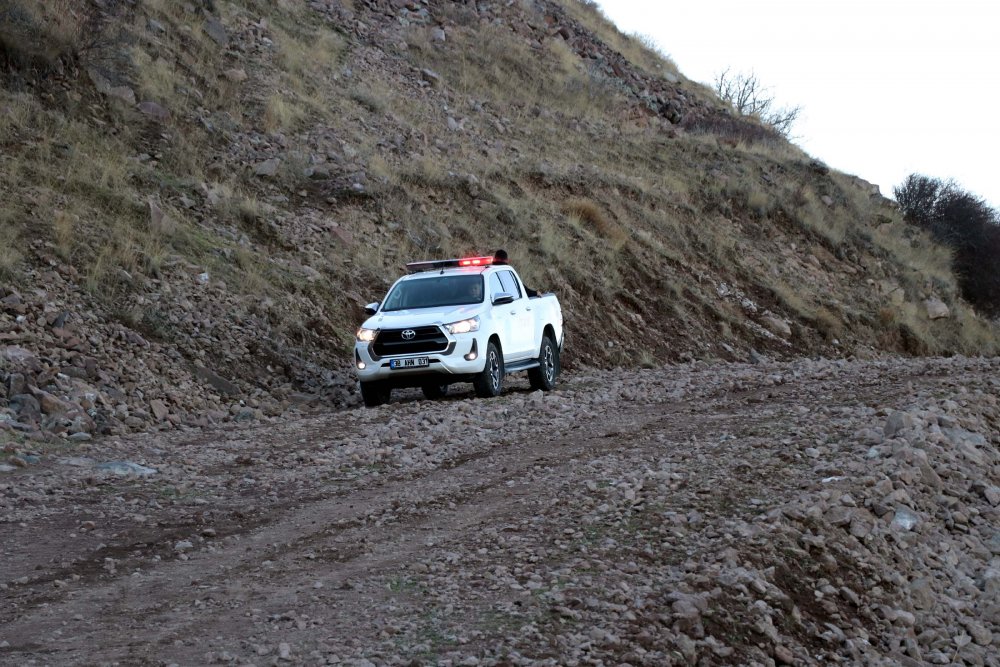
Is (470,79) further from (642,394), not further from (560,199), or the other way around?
(642,394)

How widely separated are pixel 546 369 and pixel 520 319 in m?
1.16

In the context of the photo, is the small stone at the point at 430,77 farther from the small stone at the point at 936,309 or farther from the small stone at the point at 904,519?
the small stone at the point at 904,519

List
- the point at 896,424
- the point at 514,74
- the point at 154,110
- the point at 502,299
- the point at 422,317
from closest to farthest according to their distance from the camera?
the point at 896,424
the point at 422,317
the point at 502,299
the point at 154,110
the point at 514,74

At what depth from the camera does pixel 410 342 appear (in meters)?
15.0

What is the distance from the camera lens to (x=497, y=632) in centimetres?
569

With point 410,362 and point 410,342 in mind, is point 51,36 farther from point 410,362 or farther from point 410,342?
point 410,362

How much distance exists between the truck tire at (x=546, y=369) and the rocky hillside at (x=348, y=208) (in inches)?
119

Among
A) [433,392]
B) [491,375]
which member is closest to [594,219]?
[433,392]

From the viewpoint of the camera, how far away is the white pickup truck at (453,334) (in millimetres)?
14961

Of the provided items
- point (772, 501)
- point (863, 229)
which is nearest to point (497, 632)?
point (772, 501)

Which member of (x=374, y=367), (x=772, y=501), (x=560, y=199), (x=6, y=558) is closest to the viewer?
(x=6, y=558)

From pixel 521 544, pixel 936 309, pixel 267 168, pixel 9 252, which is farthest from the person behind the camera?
pixel 936 309

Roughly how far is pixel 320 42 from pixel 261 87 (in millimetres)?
5158

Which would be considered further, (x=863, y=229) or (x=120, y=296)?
(x=863, y=229)
